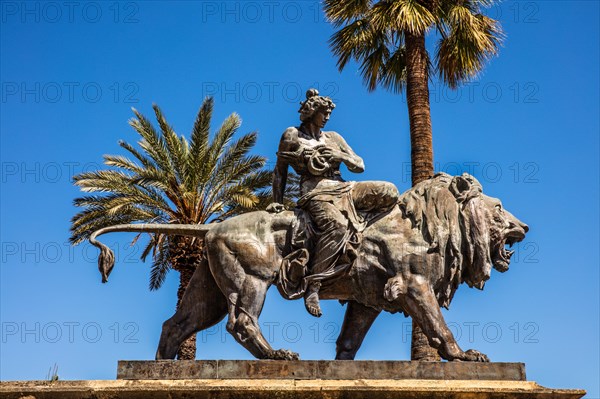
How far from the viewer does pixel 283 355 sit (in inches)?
321

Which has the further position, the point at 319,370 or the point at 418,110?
the point at 418,110

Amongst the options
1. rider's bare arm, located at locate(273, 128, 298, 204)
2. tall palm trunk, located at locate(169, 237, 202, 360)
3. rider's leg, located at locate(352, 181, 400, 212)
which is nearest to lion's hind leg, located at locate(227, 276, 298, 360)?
rider's bare arm, located at locate(273, 128, 298, 204)

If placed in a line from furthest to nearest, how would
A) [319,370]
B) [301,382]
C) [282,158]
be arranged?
1. [282,158]
2. [319,370]
3. [301,382]

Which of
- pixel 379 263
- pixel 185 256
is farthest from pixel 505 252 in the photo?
pixel 185 256

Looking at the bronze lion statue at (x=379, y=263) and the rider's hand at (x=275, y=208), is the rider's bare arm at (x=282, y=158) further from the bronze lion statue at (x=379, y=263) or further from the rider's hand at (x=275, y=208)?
the bronze lion statue at (x=379, y=263)

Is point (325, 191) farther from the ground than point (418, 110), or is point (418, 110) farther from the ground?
point (418, 110)

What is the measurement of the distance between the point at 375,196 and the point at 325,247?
29.6 inches

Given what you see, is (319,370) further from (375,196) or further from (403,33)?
(403,33)

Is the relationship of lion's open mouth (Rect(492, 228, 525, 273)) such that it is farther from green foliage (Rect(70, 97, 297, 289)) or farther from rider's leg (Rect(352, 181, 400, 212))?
green foliage (Rect(70, 97, 297, 289))

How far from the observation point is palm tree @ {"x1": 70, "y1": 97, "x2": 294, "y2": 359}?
19.9 meters

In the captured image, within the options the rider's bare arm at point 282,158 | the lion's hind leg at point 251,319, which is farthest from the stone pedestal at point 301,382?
the rider's bare arm at point 282,158

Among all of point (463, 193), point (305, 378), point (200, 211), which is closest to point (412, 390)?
point (305, 378)

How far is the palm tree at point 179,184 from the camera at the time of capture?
65.4ft

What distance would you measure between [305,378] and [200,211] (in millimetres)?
12610
